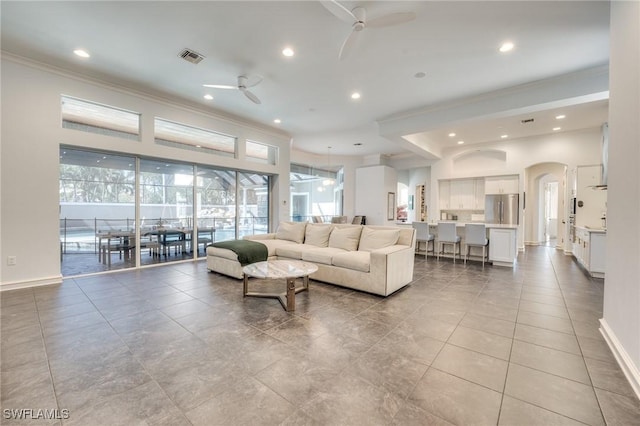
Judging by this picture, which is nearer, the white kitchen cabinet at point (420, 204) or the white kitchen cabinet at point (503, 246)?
the white kitchen cabinet at point (503, 246)

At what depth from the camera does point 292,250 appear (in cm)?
460

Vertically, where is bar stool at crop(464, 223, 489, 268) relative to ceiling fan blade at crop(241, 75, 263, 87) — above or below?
below

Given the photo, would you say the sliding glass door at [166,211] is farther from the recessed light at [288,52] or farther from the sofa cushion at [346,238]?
the recessed light at [288,52]

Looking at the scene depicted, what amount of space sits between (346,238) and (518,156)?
6574mm

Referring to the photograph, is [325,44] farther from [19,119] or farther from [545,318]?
[19,119]

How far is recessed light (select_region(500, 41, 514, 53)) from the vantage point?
329cm

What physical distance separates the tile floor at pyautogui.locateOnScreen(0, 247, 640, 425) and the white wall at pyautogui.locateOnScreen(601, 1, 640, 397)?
0.25m

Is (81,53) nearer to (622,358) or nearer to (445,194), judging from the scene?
(622,358)

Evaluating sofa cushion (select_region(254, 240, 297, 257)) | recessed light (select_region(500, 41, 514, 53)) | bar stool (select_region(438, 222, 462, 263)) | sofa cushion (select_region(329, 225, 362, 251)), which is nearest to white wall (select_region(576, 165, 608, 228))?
bar stool (select_region(438, 222, 462, 263))

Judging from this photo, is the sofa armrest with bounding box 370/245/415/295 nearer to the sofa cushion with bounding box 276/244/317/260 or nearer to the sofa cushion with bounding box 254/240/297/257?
the sofa cushion with bounding box 276/244/317/260

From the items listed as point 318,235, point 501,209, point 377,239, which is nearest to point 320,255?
point 318,235

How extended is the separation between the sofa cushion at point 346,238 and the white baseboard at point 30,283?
4.34m

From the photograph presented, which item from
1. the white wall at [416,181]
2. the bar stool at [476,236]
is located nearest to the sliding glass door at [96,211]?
the bar stool at [476,236]

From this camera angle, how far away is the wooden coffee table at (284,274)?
298 centimetres
